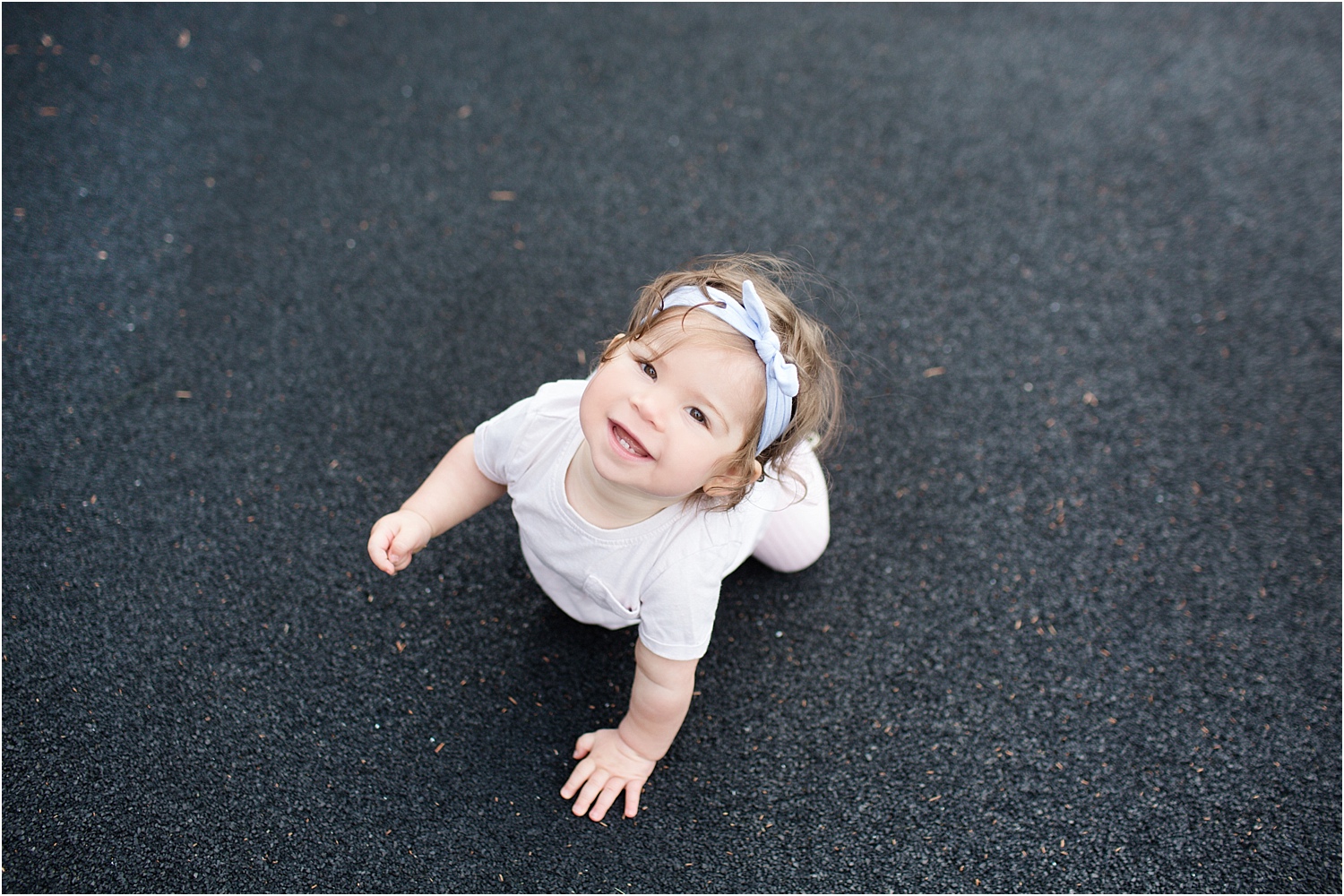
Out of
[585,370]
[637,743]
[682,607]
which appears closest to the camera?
[682,607]

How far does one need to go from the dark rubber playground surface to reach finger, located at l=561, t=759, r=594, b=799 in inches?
0.6

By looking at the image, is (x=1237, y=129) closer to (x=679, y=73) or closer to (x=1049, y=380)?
(x=1049, y=380)

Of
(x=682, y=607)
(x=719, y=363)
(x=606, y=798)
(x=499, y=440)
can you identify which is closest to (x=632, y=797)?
(x=606, y=798)

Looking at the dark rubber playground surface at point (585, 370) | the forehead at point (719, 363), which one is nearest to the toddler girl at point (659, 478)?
the forehead at point (719, 363)

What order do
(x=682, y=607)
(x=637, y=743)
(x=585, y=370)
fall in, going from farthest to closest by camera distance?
(x=585, y=370) < (x=637, y=743) < (x=682, y=607)

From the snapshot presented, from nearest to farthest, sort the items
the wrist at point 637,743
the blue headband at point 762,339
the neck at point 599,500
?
1. the blue headband at point 762,339
2. the neck at point 599,500
3. the wrist at point 637,743

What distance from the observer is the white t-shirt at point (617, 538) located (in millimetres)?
779

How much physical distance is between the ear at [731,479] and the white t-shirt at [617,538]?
5 centimetres

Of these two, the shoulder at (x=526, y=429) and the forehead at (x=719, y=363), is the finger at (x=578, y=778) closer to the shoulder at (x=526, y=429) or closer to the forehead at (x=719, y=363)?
the shoulder at (x=526, y=429)

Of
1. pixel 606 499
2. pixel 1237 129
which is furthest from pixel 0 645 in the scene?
pixel 1237 129

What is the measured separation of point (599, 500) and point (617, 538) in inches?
1.4

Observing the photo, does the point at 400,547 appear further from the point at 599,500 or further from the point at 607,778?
the point at 607,778

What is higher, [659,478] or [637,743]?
Answer: [659,478]

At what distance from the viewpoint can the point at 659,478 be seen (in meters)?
0.68
